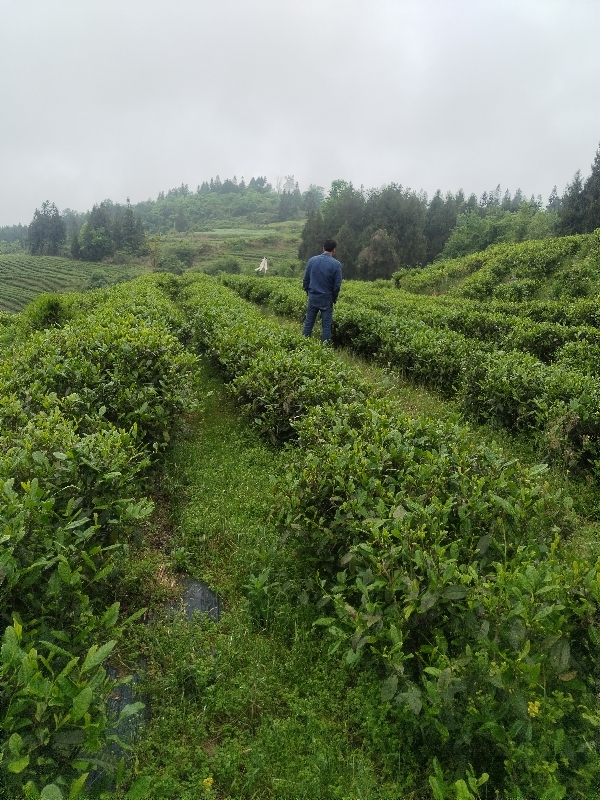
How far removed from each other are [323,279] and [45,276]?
62.3 meters

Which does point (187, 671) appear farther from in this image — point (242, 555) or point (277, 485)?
point (277, 485)

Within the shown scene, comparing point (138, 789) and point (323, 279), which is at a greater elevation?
point (323, 279)

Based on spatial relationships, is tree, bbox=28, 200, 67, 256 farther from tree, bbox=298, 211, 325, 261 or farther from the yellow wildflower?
the yellow wildflower

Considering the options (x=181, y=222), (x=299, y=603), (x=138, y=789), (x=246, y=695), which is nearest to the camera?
(x=138, y=789)

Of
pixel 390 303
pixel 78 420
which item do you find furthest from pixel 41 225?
pixel 78 420

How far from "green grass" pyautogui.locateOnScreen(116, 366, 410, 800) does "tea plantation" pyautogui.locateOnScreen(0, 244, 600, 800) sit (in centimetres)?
1

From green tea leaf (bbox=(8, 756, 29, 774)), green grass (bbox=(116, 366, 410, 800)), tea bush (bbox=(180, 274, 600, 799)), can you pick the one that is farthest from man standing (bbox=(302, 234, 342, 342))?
green tea leaf (bbox=(8, 756, 29, 774))

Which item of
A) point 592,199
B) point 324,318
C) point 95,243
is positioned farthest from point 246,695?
point 95,243

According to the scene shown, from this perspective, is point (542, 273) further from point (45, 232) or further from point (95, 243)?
point (45, 232)

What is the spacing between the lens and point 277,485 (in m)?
3.54

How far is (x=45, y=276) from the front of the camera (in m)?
59.7

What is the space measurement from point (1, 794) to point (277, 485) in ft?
7.20

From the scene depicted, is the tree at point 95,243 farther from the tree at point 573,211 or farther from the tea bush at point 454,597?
the tea bush at point 454,597

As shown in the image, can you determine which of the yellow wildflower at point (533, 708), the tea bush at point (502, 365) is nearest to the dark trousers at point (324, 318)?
the tea bush at point (502, 365)
